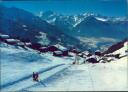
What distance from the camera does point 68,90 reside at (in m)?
32.8

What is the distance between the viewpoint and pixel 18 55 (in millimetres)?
70938

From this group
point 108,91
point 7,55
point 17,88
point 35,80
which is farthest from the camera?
point 7,55

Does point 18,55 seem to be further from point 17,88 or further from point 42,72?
point 17,88

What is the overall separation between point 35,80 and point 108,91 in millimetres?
12595

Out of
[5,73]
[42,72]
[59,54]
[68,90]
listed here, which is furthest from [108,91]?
[59,54]

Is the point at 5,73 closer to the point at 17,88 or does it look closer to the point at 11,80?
the point at 11,80

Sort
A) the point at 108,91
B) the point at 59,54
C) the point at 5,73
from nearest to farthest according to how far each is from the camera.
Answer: the point at 108,91, the point at 5,73, the point at 59,54

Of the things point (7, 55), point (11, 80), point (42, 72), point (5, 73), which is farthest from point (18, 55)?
point (11, 80)

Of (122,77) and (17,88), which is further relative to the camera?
(122,77)

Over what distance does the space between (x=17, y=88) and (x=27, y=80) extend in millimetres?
7410

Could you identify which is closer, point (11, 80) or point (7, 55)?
point (11, 80)

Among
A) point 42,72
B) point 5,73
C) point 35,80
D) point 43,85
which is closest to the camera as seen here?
point 43,85

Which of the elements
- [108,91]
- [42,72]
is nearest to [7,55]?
[42,72]

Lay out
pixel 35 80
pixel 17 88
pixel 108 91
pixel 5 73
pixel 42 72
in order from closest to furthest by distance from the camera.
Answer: pixel 108 91 → pixel 17 88 → pixel 35 80 → pixel 5 73 → pixel 42 72
